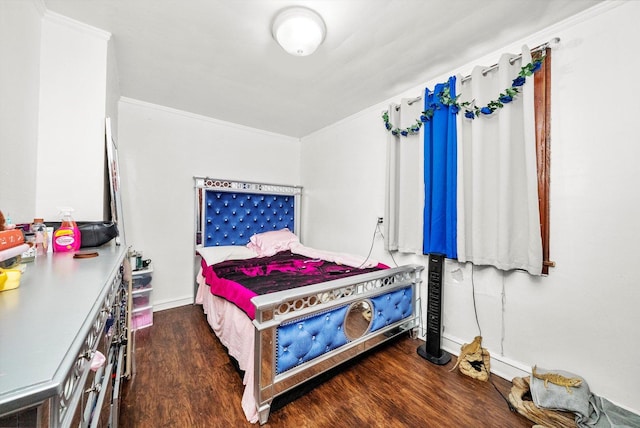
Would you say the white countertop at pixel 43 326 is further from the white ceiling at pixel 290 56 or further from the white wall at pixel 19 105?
the white ceiling at pixel 290 56

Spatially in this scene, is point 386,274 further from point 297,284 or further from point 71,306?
point 71,306

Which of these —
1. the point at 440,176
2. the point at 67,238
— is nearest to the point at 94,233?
the point at 67,238

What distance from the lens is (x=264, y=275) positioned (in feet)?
7.14

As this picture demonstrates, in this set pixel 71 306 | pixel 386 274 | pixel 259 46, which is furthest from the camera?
pixel 386 274

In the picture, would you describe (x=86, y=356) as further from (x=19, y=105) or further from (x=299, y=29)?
(x=299, y=29)

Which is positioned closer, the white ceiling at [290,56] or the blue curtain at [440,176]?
the white ceiling at [290,56]

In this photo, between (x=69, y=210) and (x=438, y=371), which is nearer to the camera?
(x=69, y=210)

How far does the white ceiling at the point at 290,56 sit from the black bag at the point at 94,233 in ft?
4.41

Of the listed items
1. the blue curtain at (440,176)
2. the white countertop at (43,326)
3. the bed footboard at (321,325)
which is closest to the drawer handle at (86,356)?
the white countertop at (43,326)

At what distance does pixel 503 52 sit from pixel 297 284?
2366mm

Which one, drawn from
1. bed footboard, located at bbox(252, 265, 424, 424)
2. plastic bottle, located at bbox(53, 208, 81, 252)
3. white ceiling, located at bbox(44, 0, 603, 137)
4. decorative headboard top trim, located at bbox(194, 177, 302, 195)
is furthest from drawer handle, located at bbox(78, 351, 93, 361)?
decorative headboard top trim, located at bbox(194, 177, 302, 195)

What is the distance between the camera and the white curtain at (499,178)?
166 cm

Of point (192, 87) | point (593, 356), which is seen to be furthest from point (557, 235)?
point (192, 87)

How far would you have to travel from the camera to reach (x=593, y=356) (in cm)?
149
